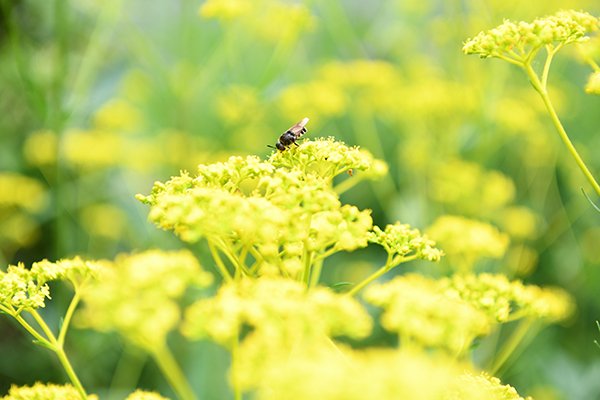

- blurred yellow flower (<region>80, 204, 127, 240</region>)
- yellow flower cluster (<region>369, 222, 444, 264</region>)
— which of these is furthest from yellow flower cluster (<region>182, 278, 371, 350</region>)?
blurred yellow flower (<region>80, 204, 127, 240</region>)

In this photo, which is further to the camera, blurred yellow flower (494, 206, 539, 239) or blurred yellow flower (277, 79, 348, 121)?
blurred yellow flower (277, 79, 348, 121)

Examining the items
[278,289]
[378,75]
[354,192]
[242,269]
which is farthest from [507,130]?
[278,289]

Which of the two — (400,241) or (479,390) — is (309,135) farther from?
(479,390)

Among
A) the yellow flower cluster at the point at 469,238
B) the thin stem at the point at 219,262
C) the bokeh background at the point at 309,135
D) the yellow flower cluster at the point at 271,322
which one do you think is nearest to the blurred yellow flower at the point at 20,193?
the bokeh background at the point at 309,135

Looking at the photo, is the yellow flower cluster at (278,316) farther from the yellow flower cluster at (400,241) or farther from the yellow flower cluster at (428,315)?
the yellow flower cluster at (400,241)

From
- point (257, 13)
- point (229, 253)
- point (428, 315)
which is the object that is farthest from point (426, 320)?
point (257, 13)

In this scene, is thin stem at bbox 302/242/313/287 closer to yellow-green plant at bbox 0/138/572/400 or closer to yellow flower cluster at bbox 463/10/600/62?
yellow-green plant at bbox 0/138/572/400
